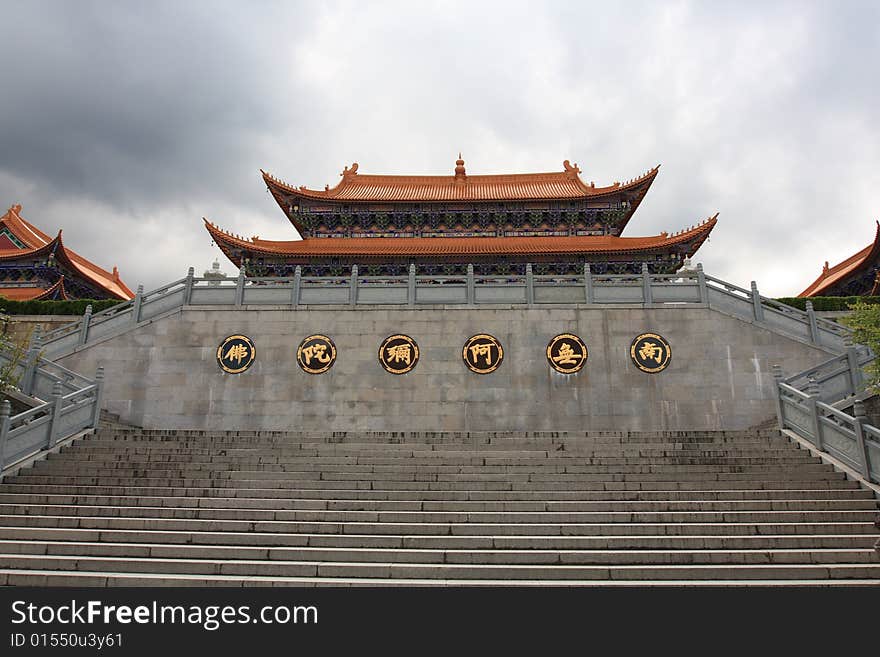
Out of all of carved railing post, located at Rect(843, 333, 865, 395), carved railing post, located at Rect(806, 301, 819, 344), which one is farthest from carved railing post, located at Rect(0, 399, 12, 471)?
carved railing post, located at Rect(806, 301, 819, 344)

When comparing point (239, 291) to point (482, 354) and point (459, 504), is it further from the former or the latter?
point (459, 504)

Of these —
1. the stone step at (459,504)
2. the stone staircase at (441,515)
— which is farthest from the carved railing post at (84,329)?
the stone step at (459,504)

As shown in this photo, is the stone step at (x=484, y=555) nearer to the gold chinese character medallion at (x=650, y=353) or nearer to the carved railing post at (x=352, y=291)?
the gold chinese character medallion at (x=650, y=353)

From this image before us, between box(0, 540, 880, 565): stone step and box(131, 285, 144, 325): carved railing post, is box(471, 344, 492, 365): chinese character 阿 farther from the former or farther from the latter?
box(131, 285, 144, 325): carved railing post

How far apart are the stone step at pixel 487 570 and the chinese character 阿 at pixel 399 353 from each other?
9.30m

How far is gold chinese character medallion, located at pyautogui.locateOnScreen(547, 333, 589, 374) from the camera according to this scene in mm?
15422

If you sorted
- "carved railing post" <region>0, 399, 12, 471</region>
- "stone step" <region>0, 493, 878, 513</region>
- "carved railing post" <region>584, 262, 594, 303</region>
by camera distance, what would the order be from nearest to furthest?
"stone step" <region>0, 493, 878, 513</region> → "carved railing post" <region>0, 399, 12, 471</region> → "carved railing post" <region>584, 262, 594, 303</region>

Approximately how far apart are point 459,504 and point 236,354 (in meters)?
9.92

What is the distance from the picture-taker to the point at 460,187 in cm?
2591

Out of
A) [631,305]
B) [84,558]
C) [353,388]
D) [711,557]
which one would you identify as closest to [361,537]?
[84,558]

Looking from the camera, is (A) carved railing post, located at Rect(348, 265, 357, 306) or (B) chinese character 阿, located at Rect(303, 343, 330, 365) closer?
(B) chinese character 阿, located at Rect(303, 343, 330, 365)

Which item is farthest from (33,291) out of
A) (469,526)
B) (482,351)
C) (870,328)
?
(870,328)

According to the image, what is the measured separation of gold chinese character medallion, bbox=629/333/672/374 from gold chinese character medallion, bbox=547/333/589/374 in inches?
54.9
